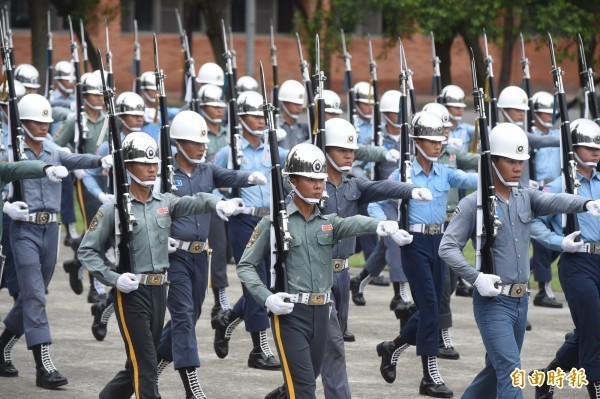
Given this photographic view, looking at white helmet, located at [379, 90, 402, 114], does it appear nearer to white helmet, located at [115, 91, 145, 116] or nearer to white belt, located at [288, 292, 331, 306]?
white helmet, located at [115, 91, 145, 116]

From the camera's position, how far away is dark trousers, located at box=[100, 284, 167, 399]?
9500mm

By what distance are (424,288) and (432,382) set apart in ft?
2.56

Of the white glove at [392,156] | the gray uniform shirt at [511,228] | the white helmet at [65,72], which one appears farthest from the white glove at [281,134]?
the gray uniform shirt at [511,228]

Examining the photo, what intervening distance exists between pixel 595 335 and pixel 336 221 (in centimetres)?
232

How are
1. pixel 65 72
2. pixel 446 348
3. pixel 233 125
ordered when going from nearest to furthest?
pixel 446 348
pixel 233 125
pixel 65 72

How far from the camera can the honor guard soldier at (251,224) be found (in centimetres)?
1243

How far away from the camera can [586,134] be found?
11.3 m

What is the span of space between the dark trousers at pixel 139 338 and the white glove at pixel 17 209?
2.06m

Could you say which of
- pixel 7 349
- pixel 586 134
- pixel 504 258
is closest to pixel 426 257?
pixel 586 134

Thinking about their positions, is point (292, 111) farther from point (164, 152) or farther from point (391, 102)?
point (164, 152)

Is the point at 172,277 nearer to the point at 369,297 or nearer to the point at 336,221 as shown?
the point at 336,221

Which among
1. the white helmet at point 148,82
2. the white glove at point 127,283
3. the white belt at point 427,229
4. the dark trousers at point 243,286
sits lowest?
the dark trousers at point 243,286

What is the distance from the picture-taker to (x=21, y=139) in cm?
1199

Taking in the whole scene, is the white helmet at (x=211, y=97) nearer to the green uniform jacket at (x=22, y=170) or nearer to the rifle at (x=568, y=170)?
the green uniform jacket at (x=22, y=170)
